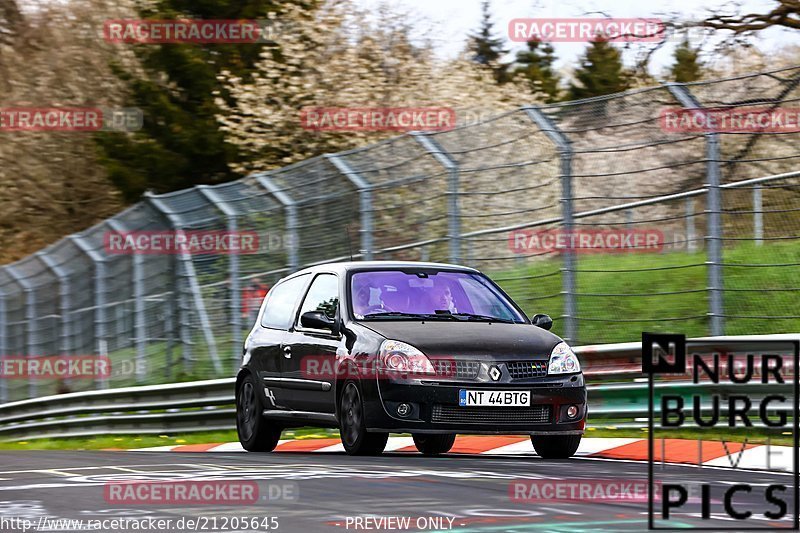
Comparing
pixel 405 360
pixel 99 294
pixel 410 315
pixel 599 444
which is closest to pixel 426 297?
pixel 410 315

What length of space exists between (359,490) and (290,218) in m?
9.09

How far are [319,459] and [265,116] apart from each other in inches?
953

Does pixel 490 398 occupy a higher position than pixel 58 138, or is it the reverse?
pixel 58 138

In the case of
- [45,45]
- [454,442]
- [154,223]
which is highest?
[45,45]

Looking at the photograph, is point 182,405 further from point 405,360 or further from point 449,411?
point 449,411

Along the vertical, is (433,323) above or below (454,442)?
above

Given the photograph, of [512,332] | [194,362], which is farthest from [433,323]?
[194,362]

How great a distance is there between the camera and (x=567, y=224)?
13.5m

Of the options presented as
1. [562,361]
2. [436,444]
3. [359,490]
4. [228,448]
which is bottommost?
[228,448]

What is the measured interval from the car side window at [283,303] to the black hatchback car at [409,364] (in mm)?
18

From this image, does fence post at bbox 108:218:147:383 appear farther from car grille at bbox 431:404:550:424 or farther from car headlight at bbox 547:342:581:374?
car grille at bbox 431:404:550:424

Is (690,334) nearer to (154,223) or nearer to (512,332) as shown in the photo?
(512,332)

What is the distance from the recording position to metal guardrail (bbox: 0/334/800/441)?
40.2 feet

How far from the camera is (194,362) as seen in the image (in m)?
18.6
